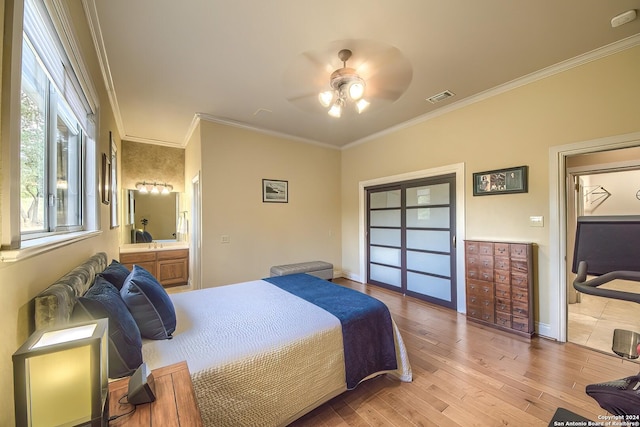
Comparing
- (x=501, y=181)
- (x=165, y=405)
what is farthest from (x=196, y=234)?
(x=501, y=181)

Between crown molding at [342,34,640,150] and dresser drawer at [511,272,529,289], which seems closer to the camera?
crown molding at [342,34,640,150]

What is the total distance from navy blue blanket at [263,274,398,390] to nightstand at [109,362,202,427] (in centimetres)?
109

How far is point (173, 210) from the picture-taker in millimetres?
5418

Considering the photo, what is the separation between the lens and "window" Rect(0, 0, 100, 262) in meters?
0.79

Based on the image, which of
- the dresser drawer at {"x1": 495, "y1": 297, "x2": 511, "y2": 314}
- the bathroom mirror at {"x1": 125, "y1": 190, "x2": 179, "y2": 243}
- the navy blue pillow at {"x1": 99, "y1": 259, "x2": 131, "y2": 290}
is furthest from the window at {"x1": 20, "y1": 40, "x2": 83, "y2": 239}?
the dresser drawer at {"x1": 495, "y1": 297, "x2": 511, "y2": 314}

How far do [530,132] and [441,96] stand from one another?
109 cm

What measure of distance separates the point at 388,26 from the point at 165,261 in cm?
489

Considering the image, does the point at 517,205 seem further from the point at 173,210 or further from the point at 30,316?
the point at 173,210

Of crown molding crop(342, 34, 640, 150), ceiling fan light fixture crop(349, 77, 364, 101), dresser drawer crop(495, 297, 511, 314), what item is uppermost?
crown molding crop(342, 34, 640, 150)

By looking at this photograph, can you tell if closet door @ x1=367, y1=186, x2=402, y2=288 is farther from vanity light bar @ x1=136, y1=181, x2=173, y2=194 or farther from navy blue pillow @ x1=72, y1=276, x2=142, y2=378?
vanity light bar @ x1=136, y1=181, x2=173, y2=194

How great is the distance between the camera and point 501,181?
3.09 meters

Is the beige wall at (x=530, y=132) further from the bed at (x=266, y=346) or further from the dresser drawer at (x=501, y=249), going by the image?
the bed at (x=266, y=346)

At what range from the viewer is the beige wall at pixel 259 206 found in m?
3.82

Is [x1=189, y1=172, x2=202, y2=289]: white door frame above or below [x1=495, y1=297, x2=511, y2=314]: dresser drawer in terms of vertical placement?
above
